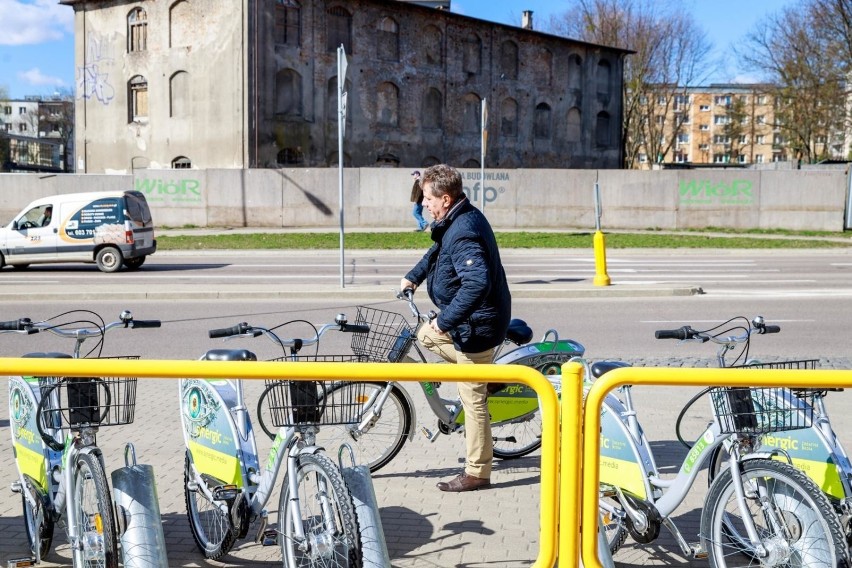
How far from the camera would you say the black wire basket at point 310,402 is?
3.98 meters

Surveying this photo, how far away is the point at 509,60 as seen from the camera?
180ft

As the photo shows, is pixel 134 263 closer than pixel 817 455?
No

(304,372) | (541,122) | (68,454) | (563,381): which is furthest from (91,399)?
(541,122)

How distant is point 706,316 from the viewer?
13.9m

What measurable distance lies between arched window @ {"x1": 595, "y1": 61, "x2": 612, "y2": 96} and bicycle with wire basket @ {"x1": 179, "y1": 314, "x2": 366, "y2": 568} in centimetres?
5689

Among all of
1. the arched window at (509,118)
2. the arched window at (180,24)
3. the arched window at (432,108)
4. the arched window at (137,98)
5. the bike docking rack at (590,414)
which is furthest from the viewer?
the arched window at (509,118)

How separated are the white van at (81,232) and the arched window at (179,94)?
23.5 metres

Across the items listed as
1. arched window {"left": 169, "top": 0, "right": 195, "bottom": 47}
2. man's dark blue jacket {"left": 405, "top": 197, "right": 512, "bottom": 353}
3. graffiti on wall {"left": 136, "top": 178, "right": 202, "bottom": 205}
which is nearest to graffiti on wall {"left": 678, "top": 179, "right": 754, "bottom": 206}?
graffiti on wall {"left": 136, "top": 178, "right": 202, "bottom": 205}

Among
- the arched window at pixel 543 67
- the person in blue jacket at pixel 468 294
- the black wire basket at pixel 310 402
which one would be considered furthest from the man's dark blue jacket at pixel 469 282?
the arched window at pixel 543 67

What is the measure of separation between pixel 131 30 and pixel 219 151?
8077mm

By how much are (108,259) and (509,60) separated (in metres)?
37.0

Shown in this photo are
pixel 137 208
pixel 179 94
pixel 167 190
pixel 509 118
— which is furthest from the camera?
pixel 509 118

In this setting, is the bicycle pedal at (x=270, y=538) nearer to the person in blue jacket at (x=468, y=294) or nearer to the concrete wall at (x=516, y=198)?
Answer: the person in blue jacket at (x=468, y=294)

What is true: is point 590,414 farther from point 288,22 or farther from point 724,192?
point 288,22
